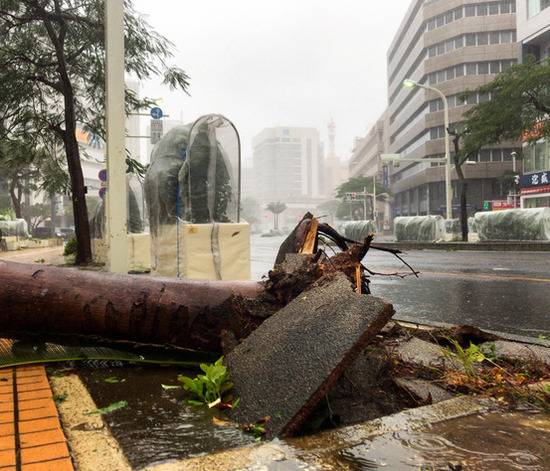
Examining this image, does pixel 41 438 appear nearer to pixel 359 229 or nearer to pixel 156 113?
pixel 156 113

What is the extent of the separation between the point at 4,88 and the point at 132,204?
3937 millimetres

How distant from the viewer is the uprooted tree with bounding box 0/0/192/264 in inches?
461

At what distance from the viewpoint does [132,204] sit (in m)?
13.4

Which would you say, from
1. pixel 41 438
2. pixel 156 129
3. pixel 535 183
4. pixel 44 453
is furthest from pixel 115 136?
pixel 535 183

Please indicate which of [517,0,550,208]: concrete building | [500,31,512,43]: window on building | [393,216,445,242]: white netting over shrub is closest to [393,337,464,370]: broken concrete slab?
[393,216,445,242]: white netting over shrub

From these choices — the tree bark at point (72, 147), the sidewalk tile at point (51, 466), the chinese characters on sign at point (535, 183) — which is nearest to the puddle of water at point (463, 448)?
the sidewalk tile at point (51, 466)

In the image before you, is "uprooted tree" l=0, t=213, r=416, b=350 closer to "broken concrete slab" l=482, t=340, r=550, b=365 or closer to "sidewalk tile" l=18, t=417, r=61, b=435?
"sidewalk tile" l=18, t=417, r=61, b=435

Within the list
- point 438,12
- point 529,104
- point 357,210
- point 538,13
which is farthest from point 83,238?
point 357,210

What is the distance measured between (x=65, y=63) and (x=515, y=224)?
18516mm

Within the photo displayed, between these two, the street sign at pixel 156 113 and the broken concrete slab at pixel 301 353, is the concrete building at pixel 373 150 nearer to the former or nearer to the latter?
the street sign at pixel 156 113

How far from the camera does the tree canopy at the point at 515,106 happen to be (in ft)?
68.2

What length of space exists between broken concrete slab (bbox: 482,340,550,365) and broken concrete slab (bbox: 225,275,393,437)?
50.5 inches

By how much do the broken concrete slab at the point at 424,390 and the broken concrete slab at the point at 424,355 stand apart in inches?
11.3

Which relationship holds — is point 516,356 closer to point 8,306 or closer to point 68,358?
point 68,358
